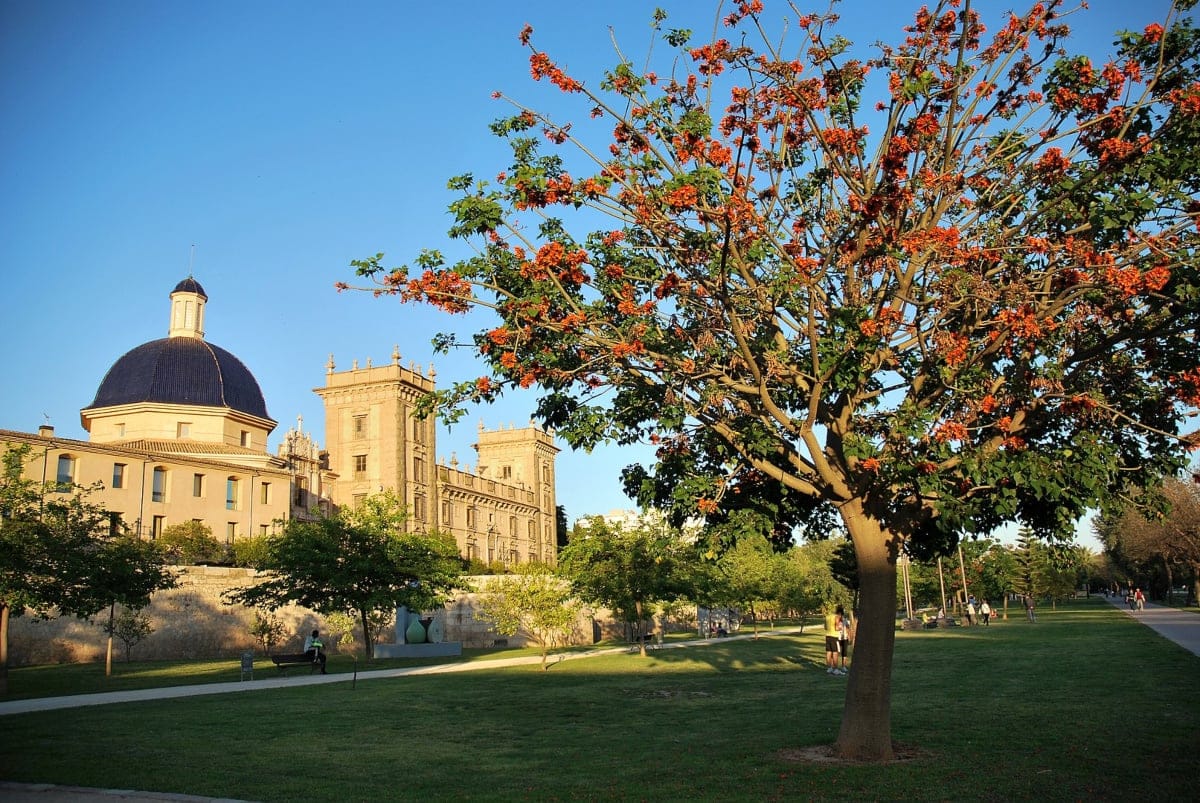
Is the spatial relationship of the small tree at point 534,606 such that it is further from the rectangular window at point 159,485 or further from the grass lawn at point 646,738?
the rectangular window at point 159,485

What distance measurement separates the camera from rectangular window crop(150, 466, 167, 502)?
192ft

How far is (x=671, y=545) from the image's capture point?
1542 inches

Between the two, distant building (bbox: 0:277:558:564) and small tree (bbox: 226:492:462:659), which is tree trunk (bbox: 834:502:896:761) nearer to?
small tree (bbox: 226:492:462:659)

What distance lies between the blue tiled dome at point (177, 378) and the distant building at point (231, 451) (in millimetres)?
101

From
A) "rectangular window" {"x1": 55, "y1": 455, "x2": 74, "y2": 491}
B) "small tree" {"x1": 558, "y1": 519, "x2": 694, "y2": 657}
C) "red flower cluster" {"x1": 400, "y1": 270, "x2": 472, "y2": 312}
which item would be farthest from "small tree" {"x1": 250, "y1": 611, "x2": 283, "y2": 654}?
"red flower cluster" {"x1": 400, "y1": 270, "x2": 472, "y2": 312}

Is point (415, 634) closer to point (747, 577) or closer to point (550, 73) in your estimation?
point (747, 577)

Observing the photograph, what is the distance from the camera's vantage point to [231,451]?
222 feet

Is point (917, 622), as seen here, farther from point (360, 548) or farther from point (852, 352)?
point (852, 352)

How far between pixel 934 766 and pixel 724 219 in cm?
653

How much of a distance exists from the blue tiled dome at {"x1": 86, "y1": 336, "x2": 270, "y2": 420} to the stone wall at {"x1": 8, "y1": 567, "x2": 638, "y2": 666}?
28.6m

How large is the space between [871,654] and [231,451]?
6321cm

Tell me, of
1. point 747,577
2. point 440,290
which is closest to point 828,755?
point 440,290

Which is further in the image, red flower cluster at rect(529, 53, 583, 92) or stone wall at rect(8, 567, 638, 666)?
stone wall at rect(8, 567, 638, 666)

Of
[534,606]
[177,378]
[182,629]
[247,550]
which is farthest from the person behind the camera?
[177,378]
